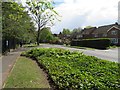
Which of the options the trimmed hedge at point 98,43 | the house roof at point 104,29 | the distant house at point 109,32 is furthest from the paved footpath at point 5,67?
the house roof at point 104,29

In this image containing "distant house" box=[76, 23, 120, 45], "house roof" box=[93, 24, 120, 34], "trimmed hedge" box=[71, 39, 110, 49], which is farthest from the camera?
"house roof" box=[93, 24, 120, 34]

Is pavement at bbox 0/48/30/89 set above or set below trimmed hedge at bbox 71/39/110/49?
below

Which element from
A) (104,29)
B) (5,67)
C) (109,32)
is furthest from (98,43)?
(5,67)

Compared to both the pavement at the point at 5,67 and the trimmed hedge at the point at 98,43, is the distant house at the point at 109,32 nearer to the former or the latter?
the trimmed hedge at the point at 98,43

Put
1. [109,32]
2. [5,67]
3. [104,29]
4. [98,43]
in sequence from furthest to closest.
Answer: [104,29]
[109,32]
[98,43]
[5,67]

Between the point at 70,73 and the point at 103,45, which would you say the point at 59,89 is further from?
the point at 103,45

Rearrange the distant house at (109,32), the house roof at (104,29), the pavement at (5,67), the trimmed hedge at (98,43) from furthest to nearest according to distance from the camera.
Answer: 1. the house roof at (104,29)
2. the distant house at (109,32)
3. the trimmed hedge at (98,43)
4. the pavement at (5,67)

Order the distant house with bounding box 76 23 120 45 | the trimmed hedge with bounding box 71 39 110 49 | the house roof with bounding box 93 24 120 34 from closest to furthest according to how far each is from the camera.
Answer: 1. the trimmed hedge with bounding box 71 39 110 49
2. the distant house with bounding box 76 23 120 45
3. the house roof with bounding box 93 24 120 34

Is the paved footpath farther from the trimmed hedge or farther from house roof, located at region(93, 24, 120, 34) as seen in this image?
house roof, located at region(93, 24, 120, 34)

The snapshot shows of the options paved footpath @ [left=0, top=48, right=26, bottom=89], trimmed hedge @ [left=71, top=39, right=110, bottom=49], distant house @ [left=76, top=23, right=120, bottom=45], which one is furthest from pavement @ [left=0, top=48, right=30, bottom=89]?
distant house @ [left=76, top=23, right=120, bottom=45]

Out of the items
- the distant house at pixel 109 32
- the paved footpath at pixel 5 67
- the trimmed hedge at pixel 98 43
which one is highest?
the distant house at pixel 109 32

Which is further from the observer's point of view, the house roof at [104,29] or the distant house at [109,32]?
the house roof at [104,29]

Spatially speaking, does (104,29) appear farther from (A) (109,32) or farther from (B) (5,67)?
(B) (5,67)

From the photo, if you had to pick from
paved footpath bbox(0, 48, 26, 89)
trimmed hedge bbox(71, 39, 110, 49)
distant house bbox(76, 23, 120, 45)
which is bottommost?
paved footpath bbox(0, 48, 26, 89)
